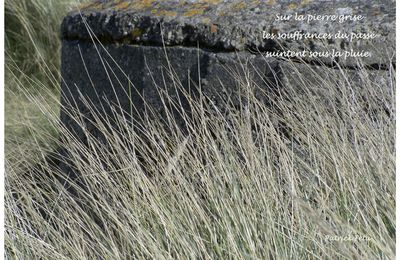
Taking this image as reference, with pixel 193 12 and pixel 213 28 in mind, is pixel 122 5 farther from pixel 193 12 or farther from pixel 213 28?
pixel 213 28

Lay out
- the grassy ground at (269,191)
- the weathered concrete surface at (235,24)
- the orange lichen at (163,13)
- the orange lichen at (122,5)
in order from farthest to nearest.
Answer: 1. the orange lichen at (122,5)
2. the orange lichen at (163,13)
3. the weathered concrete surface at (235,24)
4. the grassy ground at (269,191)

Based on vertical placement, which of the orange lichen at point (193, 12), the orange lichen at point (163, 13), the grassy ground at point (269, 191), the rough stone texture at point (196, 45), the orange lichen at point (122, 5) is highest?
the orange lichen at point (122, 5)

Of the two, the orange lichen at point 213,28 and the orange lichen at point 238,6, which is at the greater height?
the orange lichen at point 238,6

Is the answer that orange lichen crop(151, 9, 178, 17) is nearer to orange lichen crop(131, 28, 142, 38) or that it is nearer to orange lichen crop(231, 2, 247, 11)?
orange lichen crop(131, 28, 142, 38)

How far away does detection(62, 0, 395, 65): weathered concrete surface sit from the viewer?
237 cm

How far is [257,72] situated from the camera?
7.88 feet

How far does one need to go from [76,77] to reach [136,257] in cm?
100

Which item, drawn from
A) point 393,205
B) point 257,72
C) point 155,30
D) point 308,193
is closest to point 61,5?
point 155,30

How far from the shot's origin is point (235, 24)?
249cm

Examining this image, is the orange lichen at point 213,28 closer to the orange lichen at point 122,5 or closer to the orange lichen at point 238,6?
the orange lichen at point 238,6

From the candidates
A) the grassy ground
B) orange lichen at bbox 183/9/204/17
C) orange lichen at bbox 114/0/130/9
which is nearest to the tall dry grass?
the grassy ground

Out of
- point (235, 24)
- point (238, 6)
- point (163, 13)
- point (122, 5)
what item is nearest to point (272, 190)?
point (235, 24)

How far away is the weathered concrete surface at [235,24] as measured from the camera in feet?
7.76

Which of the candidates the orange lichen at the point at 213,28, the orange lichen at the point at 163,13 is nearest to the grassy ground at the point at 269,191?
the orange lichen at the point at 213,28
